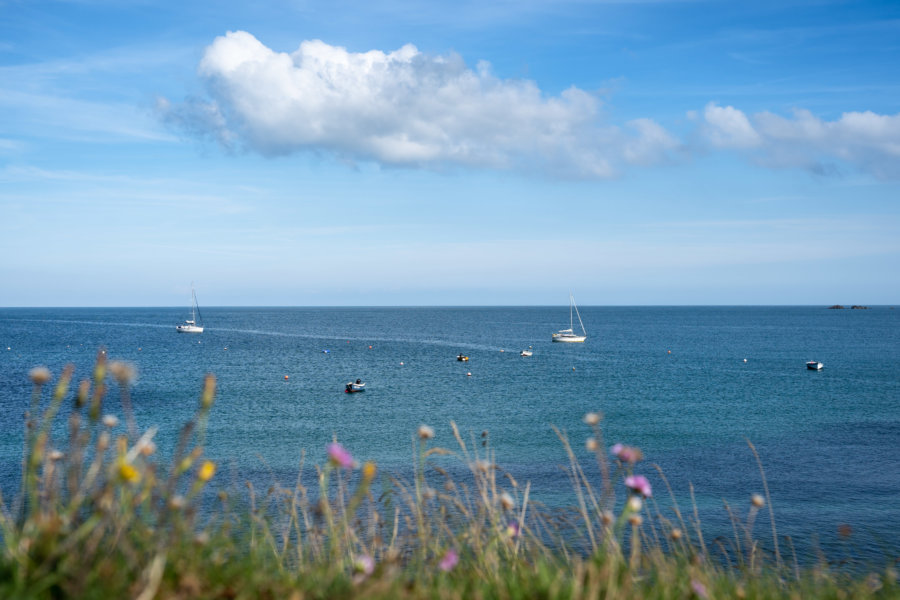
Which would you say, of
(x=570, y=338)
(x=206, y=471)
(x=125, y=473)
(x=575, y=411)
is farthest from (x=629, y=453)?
(x=570, y=338)

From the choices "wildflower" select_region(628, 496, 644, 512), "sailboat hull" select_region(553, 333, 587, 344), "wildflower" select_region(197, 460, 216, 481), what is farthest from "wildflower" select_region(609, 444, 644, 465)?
"sailboat hull" select_region(553, 333, 587, 344)

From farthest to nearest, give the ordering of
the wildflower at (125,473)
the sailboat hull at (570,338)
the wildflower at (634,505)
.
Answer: the sailboat hull at (570,338) → the wildflower at (634,505) → the wildflower at (125,473)

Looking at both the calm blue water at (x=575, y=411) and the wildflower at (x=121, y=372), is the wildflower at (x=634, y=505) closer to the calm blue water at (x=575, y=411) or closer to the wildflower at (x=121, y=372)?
the wildflower at (x=121, y=372)

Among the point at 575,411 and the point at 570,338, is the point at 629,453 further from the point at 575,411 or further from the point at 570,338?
the point at 570,338

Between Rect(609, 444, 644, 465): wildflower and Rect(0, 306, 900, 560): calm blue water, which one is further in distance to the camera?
Rect(0, 306, 900, 560): calm blue water

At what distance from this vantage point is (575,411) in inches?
1796

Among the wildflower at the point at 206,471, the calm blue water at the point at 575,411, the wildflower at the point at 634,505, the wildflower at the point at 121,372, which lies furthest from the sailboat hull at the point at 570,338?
the wildflower at the point at 121,372

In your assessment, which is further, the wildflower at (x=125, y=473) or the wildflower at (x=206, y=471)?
the wildflower at (x=206, y=471)

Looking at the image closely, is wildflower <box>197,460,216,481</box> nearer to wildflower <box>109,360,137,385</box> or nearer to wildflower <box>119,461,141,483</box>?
wildflower <box>119,461,141,483</box>

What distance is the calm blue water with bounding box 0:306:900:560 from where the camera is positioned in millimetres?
27797

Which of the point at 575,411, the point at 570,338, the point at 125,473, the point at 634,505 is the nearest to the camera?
the point at 125,473

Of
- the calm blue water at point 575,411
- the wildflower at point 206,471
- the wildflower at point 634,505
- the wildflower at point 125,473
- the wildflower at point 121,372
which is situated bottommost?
the calm blue water at point 575,411

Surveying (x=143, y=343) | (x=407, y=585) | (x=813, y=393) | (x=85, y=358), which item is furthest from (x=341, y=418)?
(x=143, y=343)

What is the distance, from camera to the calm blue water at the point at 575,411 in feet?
91.2
